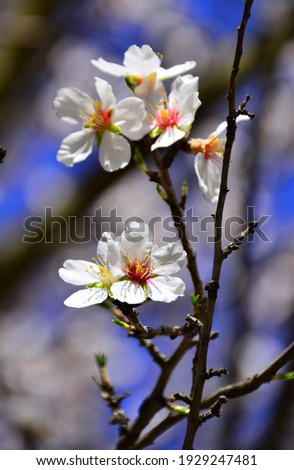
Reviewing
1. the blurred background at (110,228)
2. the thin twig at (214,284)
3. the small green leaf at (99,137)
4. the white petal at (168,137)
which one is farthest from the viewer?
the blurred background at (110,228)

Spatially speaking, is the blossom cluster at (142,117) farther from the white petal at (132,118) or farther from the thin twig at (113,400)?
the thin twig at (113,400)

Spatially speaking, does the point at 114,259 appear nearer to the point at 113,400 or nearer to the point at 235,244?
the point at 235,244

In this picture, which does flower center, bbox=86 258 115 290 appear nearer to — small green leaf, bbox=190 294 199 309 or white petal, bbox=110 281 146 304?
white petal, bbox=110 281 146 304

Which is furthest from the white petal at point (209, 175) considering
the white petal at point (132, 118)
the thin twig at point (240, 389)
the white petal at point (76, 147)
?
the thin twig at point (240, 389)

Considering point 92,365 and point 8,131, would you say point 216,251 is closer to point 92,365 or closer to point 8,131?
point 8,131

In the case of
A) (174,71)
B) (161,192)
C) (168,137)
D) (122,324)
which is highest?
(174,71)

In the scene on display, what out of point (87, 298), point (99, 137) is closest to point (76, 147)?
point (99, 137)
